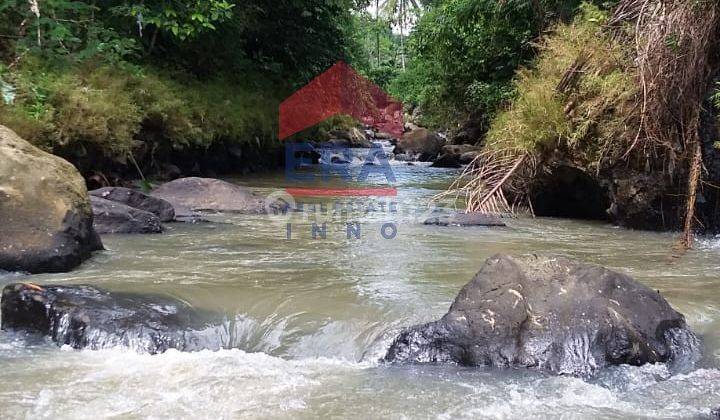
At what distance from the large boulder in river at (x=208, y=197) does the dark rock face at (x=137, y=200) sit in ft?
2.62

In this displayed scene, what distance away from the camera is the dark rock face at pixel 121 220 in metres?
7.73

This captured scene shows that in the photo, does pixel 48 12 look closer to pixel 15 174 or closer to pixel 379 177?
pixel 15 174

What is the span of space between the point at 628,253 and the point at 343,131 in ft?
61.6

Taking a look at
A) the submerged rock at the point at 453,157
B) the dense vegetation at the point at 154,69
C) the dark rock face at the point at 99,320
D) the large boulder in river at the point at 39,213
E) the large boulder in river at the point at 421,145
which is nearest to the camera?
the dark rock face at the point at 99,320

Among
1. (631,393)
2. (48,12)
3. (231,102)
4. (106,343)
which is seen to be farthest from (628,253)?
(231,102)

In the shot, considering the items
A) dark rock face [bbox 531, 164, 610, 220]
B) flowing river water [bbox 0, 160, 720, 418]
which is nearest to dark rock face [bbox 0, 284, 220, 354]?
flowing river water [bbox 0, 160, 720, 418]

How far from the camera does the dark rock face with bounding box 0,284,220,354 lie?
4.41 meters

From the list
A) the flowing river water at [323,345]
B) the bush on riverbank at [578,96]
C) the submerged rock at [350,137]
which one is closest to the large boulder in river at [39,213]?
the flowing river water at [323,345]

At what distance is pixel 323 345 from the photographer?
4527 millimetres

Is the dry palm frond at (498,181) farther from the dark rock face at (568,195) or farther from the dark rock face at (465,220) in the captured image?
Answer: the dark rock face at (465,220)

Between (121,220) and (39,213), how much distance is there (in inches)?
66.6

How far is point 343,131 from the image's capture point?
25.3 m

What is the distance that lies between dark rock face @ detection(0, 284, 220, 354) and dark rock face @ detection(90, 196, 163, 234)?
2.89 metres

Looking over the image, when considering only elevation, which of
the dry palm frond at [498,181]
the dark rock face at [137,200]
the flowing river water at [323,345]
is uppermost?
the dry palm frond at [498,181]
